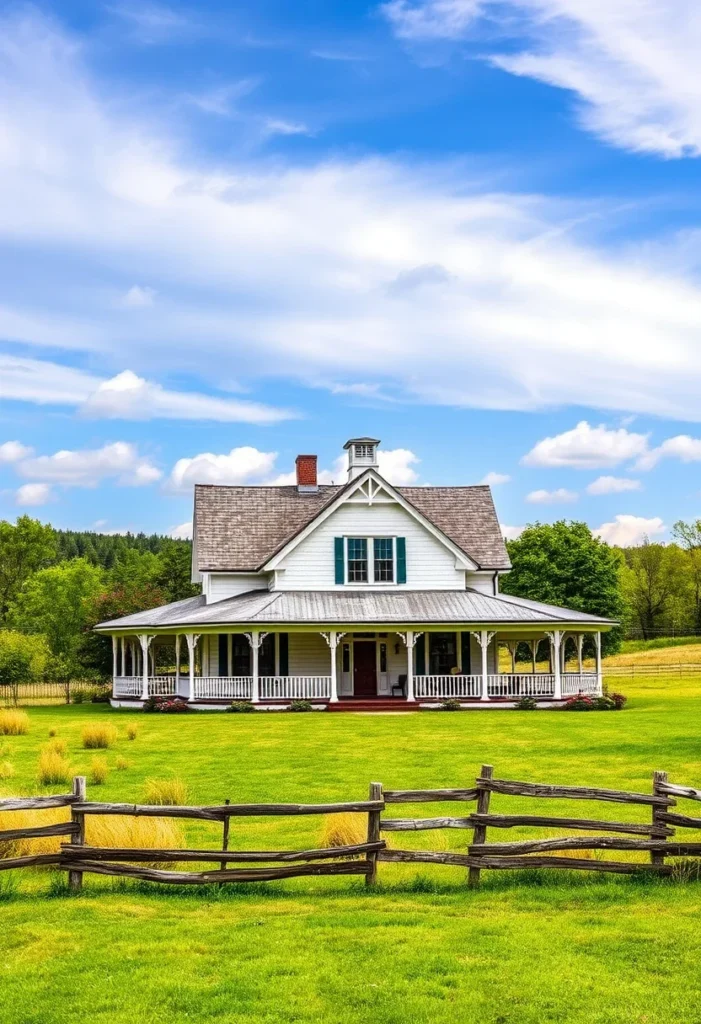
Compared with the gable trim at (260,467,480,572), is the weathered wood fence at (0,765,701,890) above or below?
below

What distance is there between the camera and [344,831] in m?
12.6

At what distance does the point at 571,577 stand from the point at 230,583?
80.0 ft

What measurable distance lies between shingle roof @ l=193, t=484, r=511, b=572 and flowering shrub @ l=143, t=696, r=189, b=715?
5.67 meters

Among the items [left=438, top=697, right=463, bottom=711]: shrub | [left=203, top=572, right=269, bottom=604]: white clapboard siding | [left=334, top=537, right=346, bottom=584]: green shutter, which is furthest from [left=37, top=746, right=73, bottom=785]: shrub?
[left=203, top=572, right=269, bottom=604]: white clapboard siding

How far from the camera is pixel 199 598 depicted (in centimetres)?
4700

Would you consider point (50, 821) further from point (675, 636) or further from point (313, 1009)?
point (675, 636)

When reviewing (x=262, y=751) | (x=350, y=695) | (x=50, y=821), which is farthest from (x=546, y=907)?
(x=350, y=695)

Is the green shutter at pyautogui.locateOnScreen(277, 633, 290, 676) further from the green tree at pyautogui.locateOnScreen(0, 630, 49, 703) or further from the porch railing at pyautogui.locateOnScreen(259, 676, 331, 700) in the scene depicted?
the green tree at pyautogui.locateOnScreen(0, 630, 49, 703)

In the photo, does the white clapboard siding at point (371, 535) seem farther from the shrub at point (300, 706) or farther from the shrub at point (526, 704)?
the shrub at point (526, 704)

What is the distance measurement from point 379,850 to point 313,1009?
11.6 ft

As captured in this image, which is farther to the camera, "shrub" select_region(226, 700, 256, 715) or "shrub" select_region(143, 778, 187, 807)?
"shrub" select_region(226, 700, 256, 715)

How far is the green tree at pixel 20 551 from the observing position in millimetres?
80312

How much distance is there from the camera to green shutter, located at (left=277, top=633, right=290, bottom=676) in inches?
1604

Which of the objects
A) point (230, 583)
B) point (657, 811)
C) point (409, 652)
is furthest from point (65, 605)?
point (657, 811)
